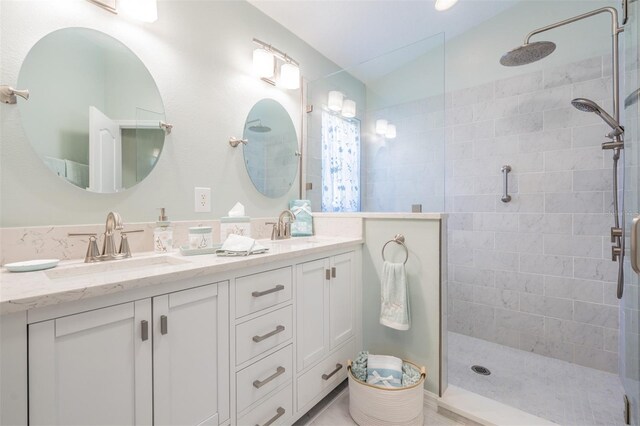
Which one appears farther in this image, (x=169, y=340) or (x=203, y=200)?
(x=203, y=200)

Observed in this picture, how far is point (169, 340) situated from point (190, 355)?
10 cm

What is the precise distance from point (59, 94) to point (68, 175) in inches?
12.5

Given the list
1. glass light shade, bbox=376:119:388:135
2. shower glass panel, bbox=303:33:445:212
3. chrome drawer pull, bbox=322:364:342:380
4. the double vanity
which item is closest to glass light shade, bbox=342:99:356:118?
shower glass panel, bbox=303:33:445:212

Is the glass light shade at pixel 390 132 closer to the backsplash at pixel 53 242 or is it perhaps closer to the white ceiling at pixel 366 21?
the white ceiling at pixel 366 21

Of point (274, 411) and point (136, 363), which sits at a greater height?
point (136, 363)

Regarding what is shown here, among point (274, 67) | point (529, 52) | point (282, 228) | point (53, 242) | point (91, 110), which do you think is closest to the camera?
point (53, 242)

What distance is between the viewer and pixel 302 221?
6.70ft

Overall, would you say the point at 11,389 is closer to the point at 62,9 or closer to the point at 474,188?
the point at 62,9

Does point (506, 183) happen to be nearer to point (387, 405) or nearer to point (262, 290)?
point (387, 405)

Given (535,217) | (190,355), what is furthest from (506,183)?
(190,355)

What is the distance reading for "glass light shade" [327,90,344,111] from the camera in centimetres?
222

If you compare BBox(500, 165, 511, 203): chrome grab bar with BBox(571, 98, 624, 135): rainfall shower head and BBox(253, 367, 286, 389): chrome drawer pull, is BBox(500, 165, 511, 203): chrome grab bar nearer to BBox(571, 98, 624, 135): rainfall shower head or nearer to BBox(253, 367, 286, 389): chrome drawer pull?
BBox(571, 98, 624, 135): rainfall shower head

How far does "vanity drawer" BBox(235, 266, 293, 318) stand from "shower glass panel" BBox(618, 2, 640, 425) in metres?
1.40

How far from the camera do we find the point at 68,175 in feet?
3.62
